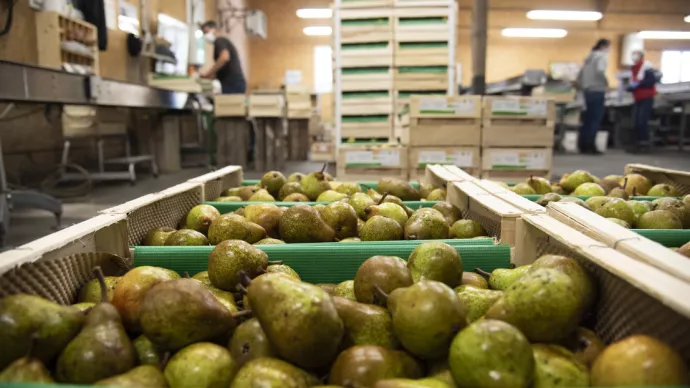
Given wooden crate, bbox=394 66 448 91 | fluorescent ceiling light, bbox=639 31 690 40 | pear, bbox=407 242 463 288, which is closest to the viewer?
pear, bbox=407 242 463 288

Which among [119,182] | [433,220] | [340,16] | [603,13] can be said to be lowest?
[119,182]

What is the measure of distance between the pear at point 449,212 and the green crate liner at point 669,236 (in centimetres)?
72

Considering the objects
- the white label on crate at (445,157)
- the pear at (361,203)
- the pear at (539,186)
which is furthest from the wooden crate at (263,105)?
the pear at (361,203)

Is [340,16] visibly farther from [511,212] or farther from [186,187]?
[511,212]

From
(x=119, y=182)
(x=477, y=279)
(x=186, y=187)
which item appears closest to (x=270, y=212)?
(x=186, y=187)

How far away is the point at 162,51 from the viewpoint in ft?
34.1

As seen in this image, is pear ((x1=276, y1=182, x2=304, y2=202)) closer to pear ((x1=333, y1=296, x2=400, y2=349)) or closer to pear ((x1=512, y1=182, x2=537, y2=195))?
pear ((x1=512, y1=182, x2=537, y2=195))

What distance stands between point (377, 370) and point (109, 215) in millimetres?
1191

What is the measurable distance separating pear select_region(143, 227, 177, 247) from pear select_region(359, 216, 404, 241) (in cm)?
77

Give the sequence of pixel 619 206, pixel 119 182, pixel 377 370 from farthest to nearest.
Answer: pixel 119 182, pixel 619 206, pixel 377 370

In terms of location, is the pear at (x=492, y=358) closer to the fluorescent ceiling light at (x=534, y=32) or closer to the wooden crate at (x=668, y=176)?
the wooden crate at (x=668, y=176)

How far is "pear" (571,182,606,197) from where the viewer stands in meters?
2.77

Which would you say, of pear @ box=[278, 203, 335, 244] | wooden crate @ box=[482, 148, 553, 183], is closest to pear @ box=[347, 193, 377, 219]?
pear @ box=[278, 203, 335, 244]

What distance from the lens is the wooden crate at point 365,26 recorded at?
20.4ft
